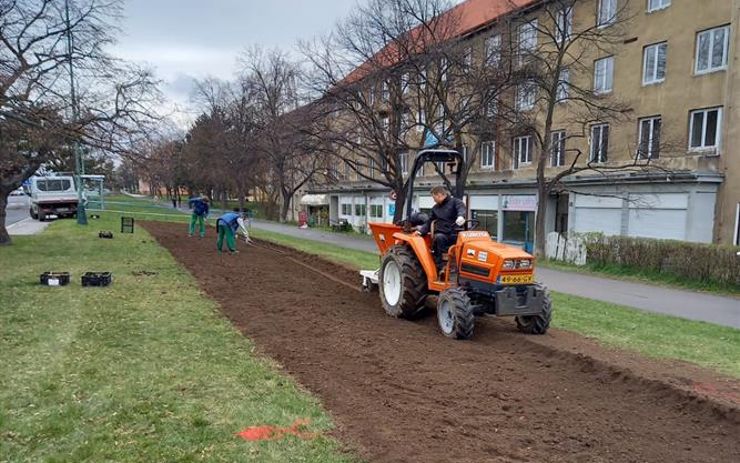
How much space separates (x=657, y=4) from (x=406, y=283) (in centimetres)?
2121

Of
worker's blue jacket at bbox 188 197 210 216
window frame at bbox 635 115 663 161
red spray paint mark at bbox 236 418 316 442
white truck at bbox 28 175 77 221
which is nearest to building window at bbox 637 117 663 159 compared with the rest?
window frame at bbox 635 115 663 161

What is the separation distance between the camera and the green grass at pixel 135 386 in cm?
399

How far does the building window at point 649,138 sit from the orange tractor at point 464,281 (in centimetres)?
1549

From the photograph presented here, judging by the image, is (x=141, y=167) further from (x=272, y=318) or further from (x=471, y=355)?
(x=471, y=355)

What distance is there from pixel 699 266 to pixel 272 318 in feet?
41.9

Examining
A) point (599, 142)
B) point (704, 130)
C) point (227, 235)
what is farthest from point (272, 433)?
point (599, 142)

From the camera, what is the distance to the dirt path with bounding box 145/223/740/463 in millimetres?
4250

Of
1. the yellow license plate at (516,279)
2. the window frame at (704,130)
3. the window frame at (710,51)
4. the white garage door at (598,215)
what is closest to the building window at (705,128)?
the window frame at (704,130)

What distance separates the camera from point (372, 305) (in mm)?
9805

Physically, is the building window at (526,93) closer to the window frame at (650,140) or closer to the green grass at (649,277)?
the window frame at (650,140)

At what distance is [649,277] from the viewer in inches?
653

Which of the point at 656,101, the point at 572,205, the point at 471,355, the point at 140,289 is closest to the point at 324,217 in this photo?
the point at 572,205

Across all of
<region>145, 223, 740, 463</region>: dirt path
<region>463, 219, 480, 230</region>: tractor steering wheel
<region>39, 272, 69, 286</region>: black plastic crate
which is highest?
<region>463, 219, 480, 230</region>: tractor steering wheel

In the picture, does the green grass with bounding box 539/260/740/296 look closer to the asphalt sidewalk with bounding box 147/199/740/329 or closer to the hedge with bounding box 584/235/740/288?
the hedge with bounding box 584/235/740/288
